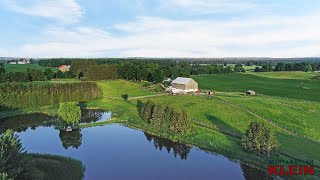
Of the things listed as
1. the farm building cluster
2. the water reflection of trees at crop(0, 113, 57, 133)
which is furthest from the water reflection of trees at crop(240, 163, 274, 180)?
the farm building cluster

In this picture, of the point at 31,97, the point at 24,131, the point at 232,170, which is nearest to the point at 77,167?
the point at 232,170

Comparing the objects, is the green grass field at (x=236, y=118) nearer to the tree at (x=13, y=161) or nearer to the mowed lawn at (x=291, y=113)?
the mowed lawn at (x=291, y=113)

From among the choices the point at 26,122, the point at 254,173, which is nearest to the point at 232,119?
the point at 254,173

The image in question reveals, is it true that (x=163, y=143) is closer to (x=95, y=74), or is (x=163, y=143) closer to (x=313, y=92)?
(x=313, y=92)

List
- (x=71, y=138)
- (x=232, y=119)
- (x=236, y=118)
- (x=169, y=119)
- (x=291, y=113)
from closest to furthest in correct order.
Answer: (x=71, y=138)
(x=169, y=119)
(x=232, y=119)
(x=236, y=118)
(x=291, y=113)

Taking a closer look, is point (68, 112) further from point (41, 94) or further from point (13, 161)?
point (13, 161)

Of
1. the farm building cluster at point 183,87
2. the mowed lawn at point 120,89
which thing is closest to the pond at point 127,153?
the farm building cluster at point 183,87
